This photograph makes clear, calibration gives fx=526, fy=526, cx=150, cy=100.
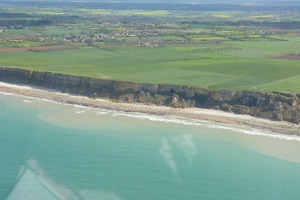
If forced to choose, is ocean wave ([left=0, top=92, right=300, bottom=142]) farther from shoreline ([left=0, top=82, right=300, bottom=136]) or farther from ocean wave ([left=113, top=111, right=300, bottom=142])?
shoreline ([left=0, top=82, right=300, bottom=136])

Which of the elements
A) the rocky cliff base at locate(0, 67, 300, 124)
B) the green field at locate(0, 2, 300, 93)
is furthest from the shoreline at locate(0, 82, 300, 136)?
the green field at locate(0, 2, 300, 93)

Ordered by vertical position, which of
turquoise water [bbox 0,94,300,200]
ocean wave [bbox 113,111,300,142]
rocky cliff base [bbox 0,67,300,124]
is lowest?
turquoise water [bbox 0,94,300,200]

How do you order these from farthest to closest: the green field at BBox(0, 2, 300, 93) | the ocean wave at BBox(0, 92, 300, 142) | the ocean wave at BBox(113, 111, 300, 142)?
Answer: the green field at BBox(0, 2, 300, 93), the ocean wave at BBox(0, 92, 300, 142), the ocean wave at BBox(113, 111, 300, 142)

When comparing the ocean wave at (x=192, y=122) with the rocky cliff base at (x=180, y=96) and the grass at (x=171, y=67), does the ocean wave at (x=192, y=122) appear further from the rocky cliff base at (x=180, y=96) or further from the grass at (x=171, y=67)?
the grass at (x=171, y=67)

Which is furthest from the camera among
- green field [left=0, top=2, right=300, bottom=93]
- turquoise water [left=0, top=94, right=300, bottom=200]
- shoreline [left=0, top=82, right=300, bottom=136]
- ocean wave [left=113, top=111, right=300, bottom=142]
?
green field [left=0, top=2, right=300, bottom=93]

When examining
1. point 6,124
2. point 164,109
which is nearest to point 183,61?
point 164,109

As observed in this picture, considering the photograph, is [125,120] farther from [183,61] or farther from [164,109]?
[183,61]

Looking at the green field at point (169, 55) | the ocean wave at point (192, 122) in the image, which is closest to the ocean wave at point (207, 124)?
the ocean wave at point (192, 122)

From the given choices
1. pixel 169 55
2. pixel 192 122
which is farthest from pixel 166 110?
Answer: pixel 169 55
